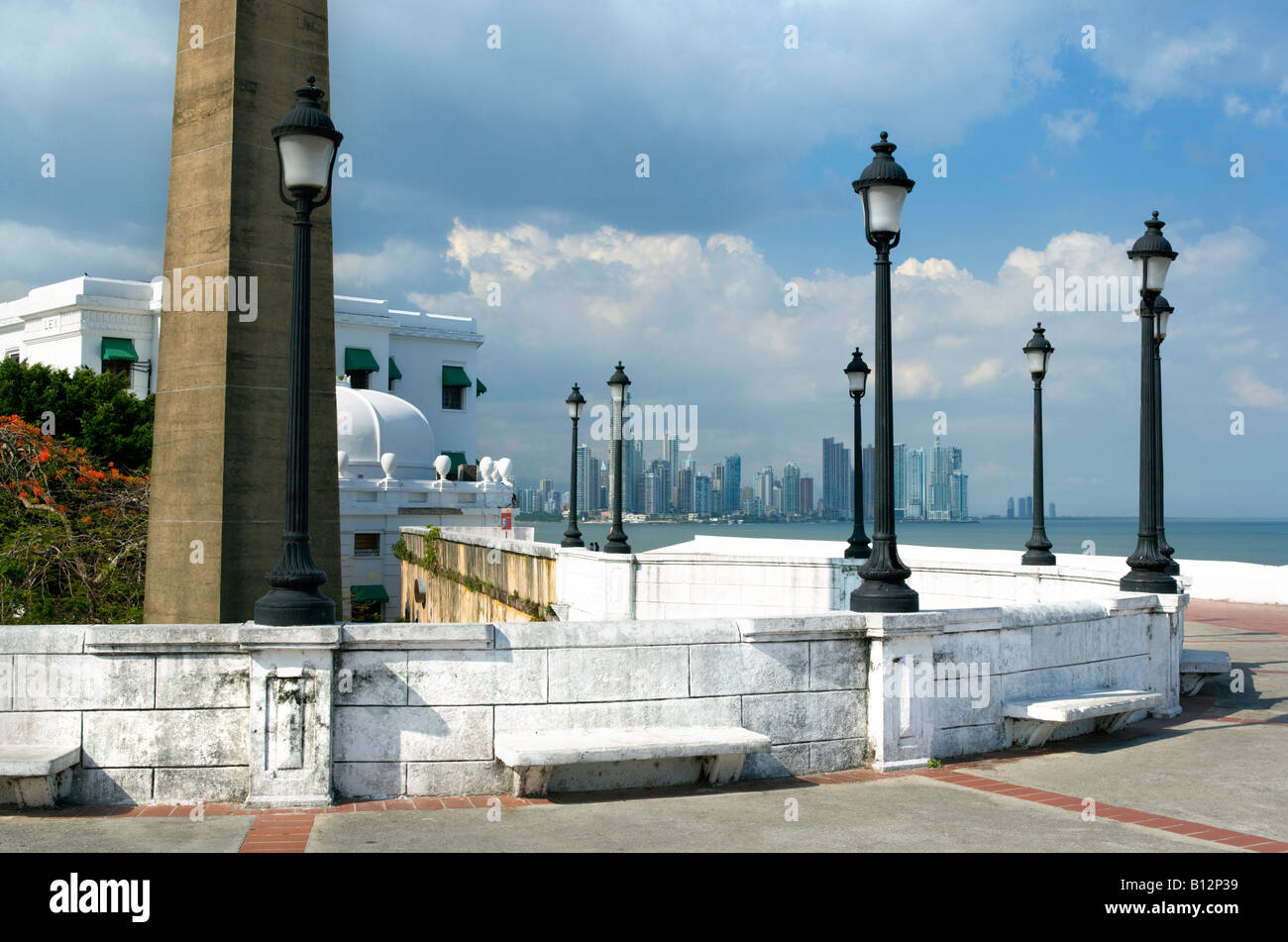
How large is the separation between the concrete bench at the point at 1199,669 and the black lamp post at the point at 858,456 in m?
7.39

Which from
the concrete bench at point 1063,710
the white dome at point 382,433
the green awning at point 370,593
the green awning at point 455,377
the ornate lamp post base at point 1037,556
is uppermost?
the green awning at point 455,377

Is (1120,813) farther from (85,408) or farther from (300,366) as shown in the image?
(85,408)

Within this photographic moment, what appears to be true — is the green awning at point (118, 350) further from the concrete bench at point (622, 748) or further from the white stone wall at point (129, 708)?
the concrete bench at point (622, 748)

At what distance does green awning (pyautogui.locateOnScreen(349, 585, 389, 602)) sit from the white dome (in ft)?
17.6

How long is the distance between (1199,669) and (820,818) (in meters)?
7.33

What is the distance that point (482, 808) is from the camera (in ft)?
23.5

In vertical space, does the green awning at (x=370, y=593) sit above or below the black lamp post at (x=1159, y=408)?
below

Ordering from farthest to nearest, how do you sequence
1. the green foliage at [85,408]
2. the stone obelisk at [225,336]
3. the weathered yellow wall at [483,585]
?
the green foliage at [85,408]
the weathered yellow wall at [483,585]
the stone obelisk at [225,336]

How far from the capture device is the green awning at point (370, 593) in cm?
3853

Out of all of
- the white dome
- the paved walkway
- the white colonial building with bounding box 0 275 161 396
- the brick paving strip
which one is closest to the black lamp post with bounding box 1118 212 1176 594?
the paved walkway

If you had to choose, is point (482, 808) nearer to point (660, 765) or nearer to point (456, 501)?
point (660, 765)

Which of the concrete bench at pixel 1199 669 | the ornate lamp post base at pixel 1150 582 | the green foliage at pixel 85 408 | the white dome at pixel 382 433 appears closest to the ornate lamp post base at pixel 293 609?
the ornate lamp post base at pixel 1150 582
